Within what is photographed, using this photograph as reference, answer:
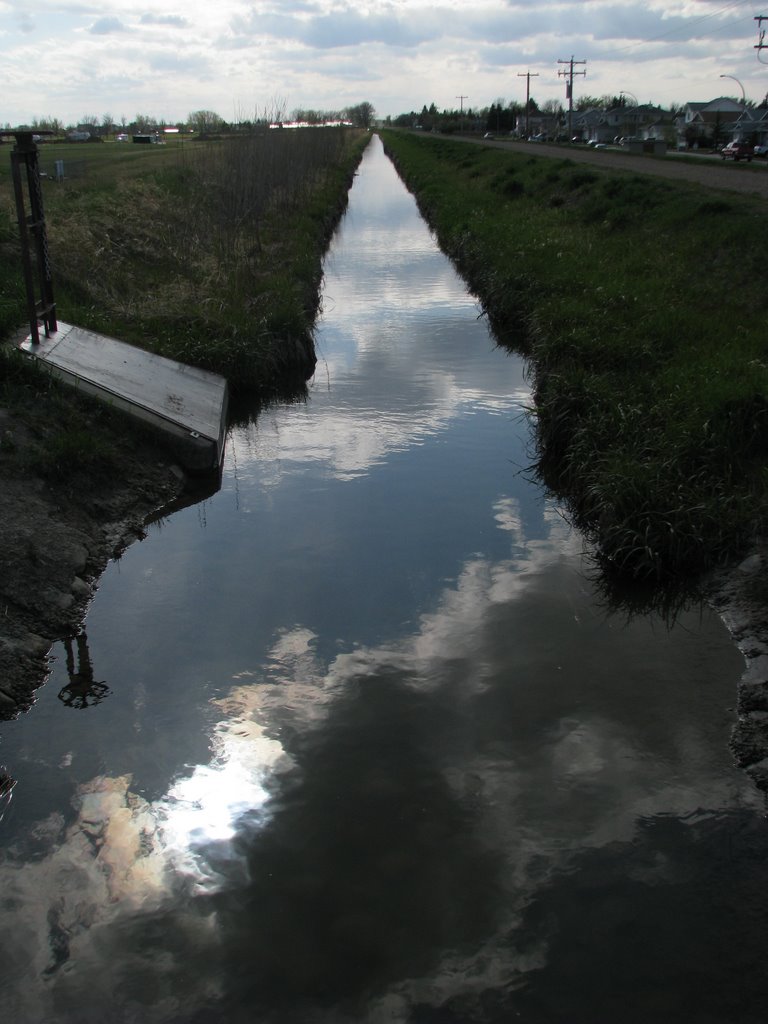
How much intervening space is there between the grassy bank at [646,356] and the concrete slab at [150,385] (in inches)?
151

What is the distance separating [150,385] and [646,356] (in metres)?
6.00

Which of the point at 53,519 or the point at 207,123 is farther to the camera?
the point at 207,123

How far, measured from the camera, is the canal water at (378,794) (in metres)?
4.05

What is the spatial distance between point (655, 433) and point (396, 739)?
4.72 m

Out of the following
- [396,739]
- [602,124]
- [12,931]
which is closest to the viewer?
[12,931]

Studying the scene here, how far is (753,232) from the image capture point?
15672 millimetres

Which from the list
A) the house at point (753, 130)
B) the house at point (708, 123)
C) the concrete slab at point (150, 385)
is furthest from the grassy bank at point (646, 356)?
the house at point (708, 123)

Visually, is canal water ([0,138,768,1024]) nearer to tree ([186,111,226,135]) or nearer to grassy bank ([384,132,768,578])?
grassy bank ([384,132,768,578])

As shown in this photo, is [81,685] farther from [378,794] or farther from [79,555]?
[378,794]

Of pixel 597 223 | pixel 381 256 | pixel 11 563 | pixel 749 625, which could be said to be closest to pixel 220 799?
pixel 11 563

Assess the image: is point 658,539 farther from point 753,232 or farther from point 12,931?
point 753,232

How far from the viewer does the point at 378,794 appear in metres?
5.16

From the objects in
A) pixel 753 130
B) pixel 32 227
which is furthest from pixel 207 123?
pixel 32 227

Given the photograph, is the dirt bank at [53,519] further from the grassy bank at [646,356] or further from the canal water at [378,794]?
the grassy bank at [646,356]
